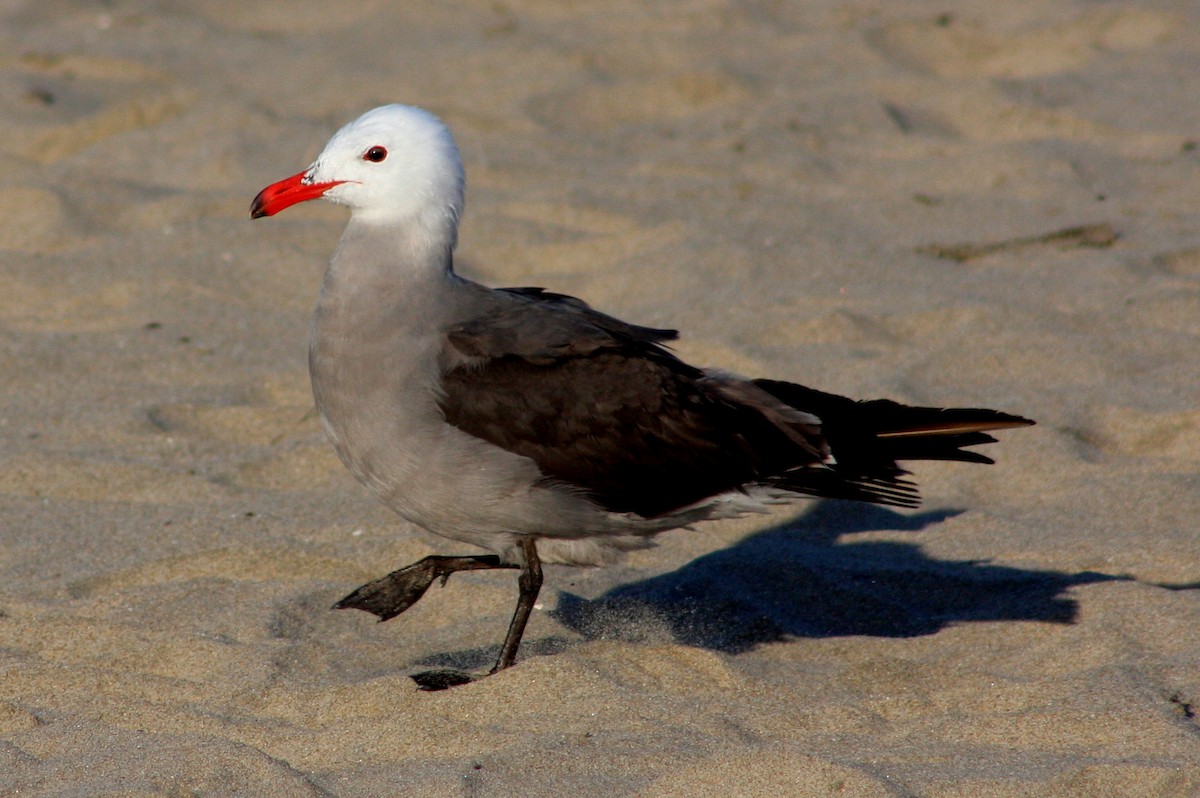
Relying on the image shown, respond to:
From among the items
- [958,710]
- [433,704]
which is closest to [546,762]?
[433,704]

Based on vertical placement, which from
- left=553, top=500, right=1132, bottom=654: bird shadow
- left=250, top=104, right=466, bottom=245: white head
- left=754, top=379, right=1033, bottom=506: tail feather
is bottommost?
left=553, top=500, right=1132, bottom=654: bird shadow

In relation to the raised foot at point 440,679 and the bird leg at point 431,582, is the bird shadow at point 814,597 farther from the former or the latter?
the raised foot at point 440,679

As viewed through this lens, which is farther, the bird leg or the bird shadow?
the bird shadow

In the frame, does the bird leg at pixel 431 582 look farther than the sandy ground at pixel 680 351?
Yes

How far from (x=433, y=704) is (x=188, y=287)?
11.9ft

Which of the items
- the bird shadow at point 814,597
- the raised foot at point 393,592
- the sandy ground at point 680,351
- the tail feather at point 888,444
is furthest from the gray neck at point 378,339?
the tail feather at point 888,444

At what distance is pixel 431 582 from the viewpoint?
14.7 feet

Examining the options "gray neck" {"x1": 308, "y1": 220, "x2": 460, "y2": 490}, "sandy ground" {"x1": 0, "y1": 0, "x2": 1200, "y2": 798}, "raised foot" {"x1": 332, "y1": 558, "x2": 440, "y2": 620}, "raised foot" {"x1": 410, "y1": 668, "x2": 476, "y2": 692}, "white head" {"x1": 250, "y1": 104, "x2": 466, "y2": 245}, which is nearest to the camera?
"sandy ground" {"x1": 0, "y1": 0, "x2": 1200, "y2": 798}

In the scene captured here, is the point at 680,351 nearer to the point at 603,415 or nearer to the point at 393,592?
the point at 603,415

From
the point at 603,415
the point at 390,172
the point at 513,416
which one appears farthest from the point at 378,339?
the point at 603,415

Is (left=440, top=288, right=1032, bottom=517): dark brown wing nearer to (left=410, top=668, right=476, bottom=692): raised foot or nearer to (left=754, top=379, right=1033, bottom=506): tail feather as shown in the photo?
(left=754, top=379, right=1033, bottom=506): tail feather

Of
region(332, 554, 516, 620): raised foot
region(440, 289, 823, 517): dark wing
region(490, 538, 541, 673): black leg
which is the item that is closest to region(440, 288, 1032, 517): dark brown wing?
region(440, 289, 823, 517): dark wing

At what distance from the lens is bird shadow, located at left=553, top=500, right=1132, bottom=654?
14.8 ft

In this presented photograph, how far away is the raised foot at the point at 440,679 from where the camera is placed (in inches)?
153
